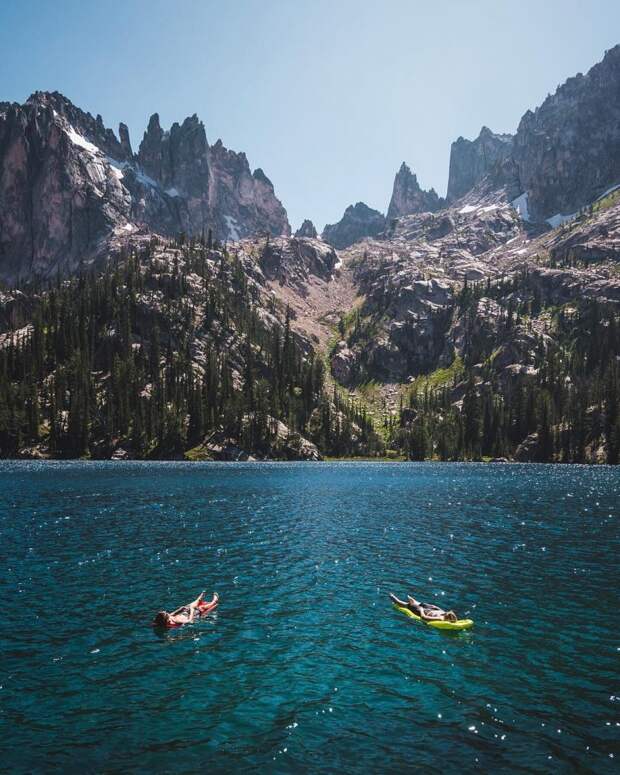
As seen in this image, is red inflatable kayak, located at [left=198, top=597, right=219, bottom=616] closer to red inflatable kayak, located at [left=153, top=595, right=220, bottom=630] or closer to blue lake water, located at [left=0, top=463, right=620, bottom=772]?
red inflatable kayak, located at [left=153, top=595, right=220, bottom=630]

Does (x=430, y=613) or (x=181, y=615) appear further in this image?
(x=430, y=613)

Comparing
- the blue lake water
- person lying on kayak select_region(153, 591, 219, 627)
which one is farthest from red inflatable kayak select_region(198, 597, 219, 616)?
the blue lake water

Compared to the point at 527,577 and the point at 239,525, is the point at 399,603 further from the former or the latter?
the point at 239,525

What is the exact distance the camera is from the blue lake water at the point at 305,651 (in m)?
19.6

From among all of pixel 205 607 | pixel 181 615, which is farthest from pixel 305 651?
pixel 205 607

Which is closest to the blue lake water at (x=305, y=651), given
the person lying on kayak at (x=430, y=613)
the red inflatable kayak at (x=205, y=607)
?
the red inflatable kayak at (x=205, y=607)

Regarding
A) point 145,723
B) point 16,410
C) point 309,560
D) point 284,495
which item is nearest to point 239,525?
point 309,560

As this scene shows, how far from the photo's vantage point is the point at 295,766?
1827cm

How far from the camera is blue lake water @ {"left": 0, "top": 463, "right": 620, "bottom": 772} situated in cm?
1959

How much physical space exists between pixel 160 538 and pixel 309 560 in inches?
710

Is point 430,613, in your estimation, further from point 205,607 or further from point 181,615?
point 181,615

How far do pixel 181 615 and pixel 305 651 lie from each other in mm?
7855

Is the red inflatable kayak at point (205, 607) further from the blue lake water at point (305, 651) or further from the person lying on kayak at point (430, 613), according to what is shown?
the person lying on kayak at point (430, 613)

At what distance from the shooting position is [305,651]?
28.5 m
